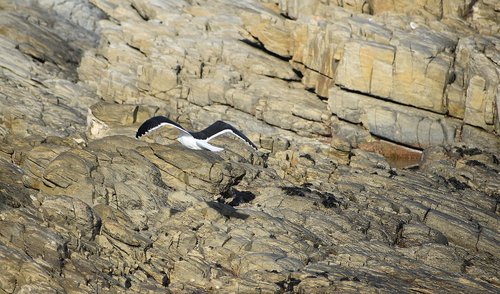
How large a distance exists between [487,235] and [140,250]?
14.4 meters

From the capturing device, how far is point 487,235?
44.2 m

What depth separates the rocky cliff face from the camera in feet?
129

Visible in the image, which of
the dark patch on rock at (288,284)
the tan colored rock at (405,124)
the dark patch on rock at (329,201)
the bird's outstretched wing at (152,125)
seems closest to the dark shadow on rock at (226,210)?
the bird's outstretched wing at (152,125)

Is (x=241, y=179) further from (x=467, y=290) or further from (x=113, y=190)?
(x=467, y=290)

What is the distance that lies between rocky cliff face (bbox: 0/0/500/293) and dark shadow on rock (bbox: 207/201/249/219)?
3.2 inches

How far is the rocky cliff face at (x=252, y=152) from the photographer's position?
39438 millimetres

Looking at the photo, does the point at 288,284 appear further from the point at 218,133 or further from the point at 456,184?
the point at 456,184

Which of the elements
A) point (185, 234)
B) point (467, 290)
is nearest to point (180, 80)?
point (185, 234)

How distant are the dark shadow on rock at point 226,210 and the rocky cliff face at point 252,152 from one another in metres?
0.08

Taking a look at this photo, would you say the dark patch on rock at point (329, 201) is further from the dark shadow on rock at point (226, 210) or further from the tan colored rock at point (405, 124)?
the tan colored rock at point (405, 124)

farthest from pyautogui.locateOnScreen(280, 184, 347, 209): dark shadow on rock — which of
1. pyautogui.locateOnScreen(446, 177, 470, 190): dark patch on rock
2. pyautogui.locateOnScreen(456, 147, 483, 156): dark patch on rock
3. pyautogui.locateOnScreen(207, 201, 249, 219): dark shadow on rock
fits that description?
pyautogui.locateOnScreen(456, 147, 483, 156): dark patch on rock

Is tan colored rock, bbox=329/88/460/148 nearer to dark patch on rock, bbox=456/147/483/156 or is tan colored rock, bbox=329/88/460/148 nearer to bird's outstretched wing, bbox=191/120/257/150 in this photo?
dark patch on rock, bbox=456/147/483/156

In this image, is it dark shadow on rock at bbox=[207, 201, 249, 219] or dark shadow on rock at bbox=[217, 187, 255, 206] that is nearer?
dark shadow on rock at bbox=[207, 201, 249, 219]

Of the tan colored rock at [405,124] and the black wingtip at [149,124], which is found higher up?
the black wingtip at [149,124]
